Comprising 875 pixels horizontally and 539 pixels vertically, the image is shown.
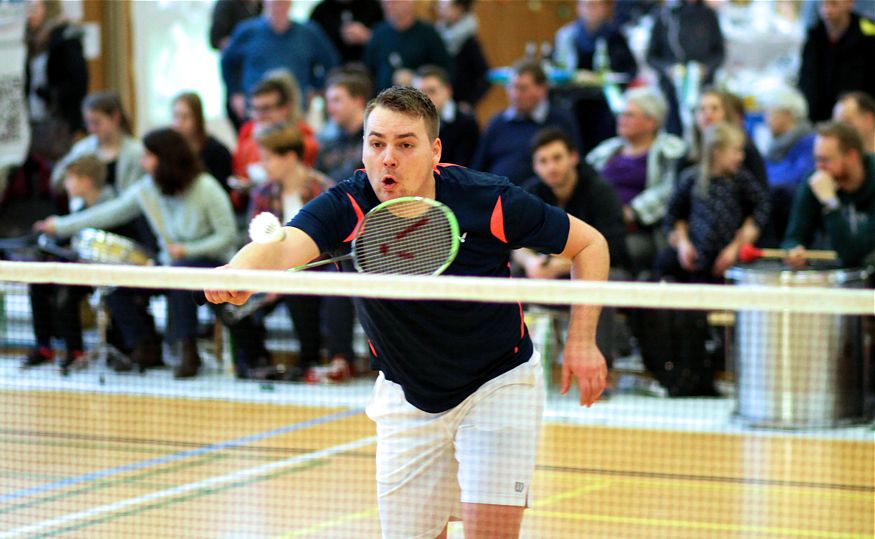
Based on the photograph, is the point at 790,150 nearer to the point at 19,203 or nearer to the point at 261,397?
the point at 261,397

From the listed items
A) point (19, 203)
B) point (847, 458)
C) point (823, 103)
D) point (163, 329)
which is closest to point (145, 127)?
point (19, 203)

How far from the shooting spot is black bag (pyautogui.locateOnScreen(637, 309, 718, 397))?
31.7 feet

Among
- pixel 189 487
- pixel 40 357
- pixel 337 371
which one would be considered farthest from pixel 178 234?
pixel 189 487

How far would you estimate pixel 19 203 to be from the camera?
12.2 m

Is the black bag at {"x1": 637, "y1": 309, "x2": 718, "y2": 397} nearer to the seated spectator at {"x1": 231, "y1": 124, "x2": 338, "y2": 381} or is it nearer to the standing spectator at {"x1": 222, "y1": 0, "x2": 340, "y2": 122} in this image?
the seated spectator at {"x1": 231, "y1": 124, "x2": 338, "y2": 381}

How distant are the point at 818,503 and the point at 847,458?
1092mm

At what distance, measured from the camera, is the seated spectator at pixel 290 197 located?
33.6 ft

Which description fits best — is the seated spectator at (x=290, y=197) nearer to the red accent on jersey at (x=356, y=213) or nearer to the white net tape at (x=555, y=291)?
the red accent on jersey at (x=356, y=213)

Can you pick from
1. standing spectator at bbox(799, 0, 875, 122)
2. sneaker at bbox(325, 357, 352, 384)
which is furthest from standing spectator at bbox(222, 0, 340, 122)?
standing spectator at bbox(799, 0, 875, 122)

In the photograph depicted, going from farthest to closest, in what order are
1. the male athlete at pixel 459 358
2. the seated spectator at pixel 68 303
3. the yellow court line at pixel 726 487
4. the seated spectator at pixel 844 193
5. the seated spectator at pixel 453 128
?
the seated spectator at pixel 453 128 → the seated spectator at pixel 68 303 → the seated spectator at pixel 844 193 → the yellow court line at pixel 726 487 → the male athlete at pixel 459 358

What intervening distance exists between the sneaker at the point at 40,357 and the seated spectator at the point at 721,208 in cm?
536

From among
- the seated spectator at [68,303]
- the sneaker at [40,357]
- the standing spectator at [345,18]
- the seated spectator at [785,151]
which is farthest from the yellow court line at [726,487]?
the standing spectator at [345,18]

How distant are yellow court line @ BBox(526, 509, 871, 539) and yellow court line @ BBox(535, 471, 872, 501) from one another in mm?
699

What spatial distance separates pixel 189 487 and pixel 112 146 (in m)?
5.34
